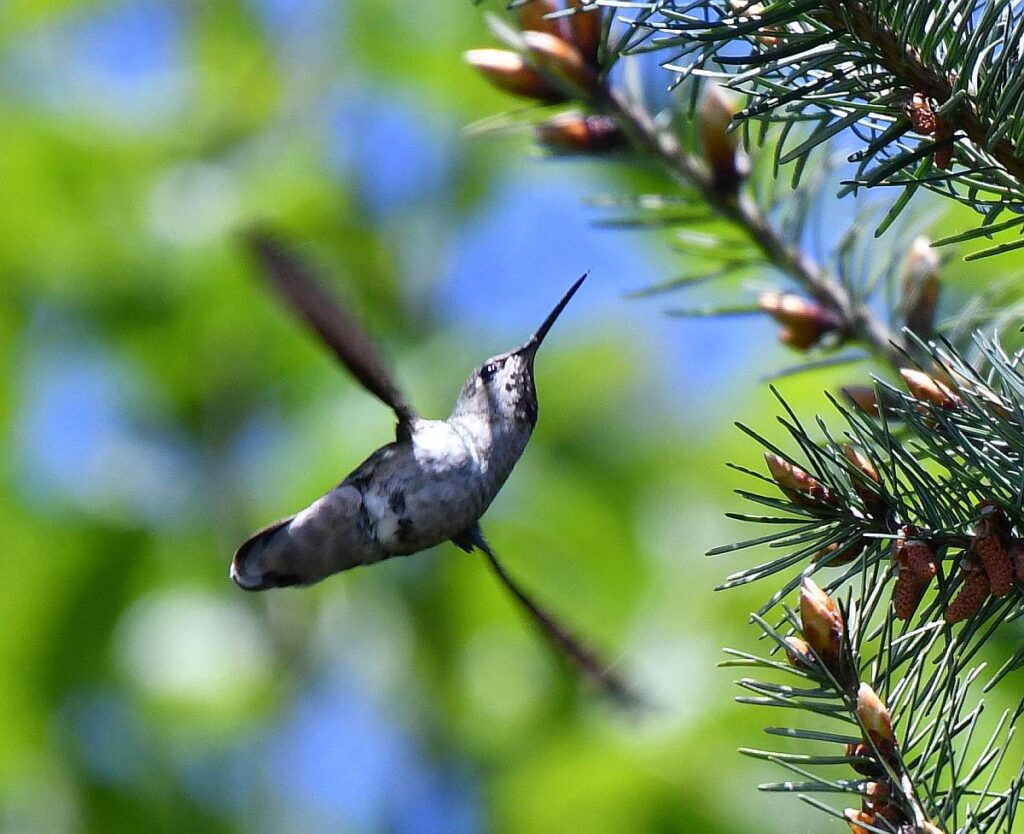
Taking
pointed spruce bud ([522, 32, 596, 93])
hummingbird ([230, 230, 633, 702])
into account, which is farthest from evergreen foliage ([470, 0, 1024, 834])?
hummingbird ([230, 230, 633, 702])

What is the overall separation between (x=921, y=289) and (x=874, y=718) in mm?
605

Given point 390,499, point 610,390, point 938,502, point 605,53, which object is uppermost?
point 605,53

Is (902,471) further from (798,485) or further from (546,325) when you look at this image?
(546,325)

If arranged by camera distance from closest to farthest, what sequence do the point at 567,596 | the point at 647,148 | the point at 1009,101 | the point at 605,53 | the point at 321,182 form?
the point at 1009,101
the point at 605,53
the point at 647,148
the point at 567,596
the point at 321,182

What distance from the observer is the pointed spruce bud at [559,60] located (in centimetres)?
116

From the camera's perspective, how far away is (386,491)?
1.43 meters

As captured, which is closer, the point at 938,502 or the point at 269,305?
the point at 938,502

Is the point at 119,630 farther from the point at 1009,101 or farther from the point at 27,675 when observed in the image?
the point at 1009,101

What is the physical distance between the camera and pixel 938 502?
867mm

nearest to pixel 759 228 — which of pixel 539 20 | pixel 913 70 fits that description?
pixel 539 20

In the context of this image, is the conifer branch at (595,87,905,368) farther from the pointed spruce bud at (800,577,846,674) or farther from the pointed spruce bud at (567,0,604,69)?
the pointed spruce bud at (800,577,846,674)

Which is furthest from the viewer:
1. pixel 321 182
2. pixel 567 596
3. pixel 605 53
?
pixel 321 182

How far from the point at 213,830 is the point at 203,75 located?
8.37ft

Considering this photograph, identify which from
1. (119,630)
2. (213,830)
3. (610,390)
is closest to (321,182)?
(610,390)
